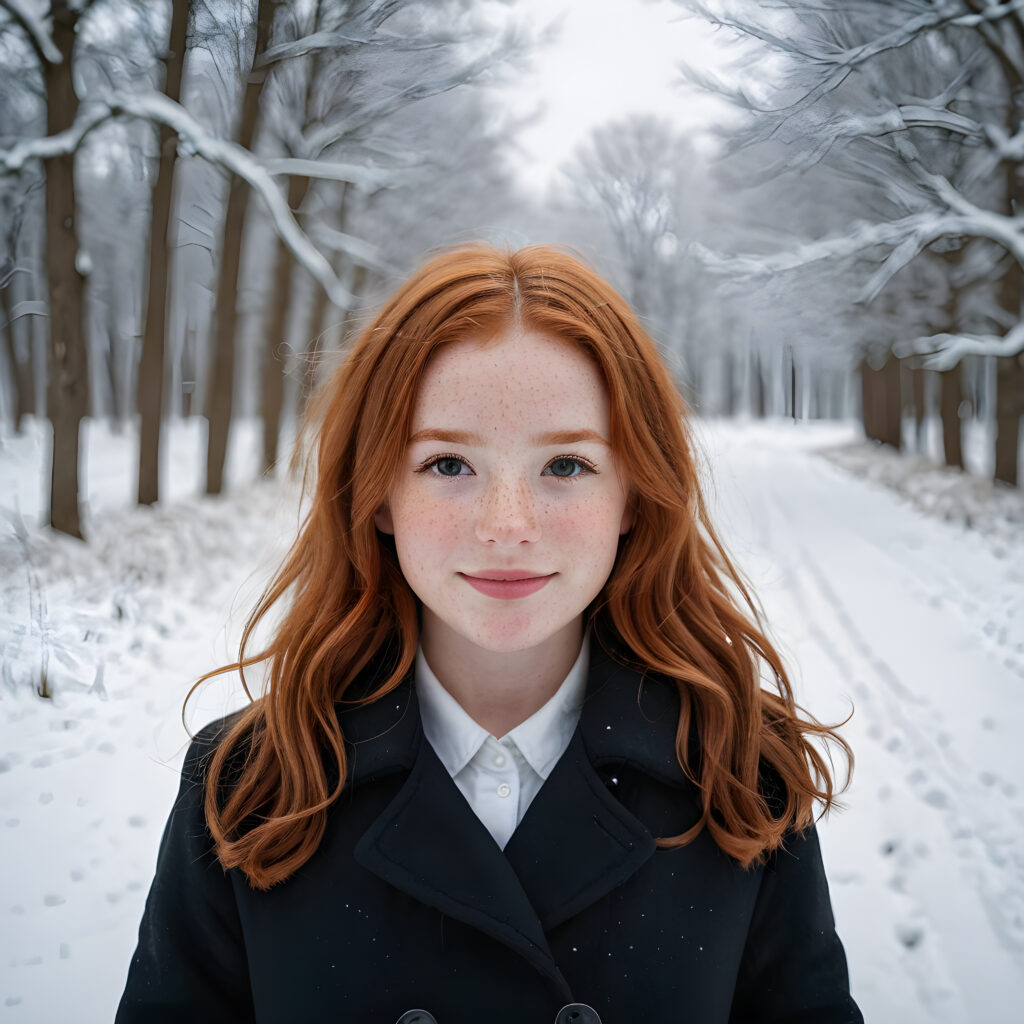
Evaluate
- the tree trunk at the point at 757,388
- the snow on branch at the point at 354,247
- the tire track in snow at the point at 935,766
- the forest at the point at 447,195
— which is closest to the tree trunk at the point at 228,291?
the forest at the point at 447,195

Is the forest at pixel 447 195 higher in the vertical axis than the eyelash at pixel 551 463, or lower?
higher

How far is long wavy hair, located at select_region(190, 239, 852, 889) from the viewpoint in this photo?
1.11 metres

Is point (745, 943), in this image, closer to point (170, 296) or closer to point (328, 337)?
point (328, 337)

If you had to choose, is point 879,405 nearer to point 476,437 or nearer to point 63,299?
point 476,437

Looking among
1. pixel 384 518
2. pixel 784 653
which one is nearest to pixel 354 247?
pixel 384 518

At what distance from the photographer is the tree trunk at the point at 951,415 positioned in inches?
Answer: 81.2

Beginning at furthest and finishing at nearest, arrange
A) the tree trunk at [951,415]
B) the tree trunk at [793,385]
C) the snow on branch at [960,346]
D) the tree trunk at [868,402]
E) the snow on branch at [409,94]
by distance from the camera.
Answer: the tree trunk at [868,402] → the tree trunk at [951,415] → the tree trunk at [793,385] → the snow on branch at [409,94] → the snow on branch at [960,346]

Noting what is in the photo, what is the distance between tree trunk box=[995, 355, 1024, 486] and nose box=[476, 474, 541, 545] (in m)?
1.37

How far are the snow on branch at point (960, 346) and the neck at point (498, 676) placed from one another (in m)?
1.21

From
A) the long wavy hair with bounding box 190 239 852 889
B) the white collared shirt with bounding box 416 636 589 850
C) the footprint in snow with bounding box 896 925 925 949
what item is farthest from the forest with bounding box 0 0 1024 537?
the footprint in snow with bounding box 896 925 925 949

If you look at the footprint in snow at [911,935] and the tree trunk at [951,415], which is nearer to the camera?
the footprint in snow at [911,935]

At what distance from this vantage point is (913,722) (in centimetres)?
172

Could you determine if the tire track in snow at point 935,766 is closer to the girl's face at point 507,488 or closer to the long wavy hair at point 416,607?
the long wavy hair at point 416,607

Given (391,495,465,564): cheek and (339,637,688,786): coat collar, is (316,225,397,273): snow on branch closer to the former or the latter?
(391,495,465,564): cheek
